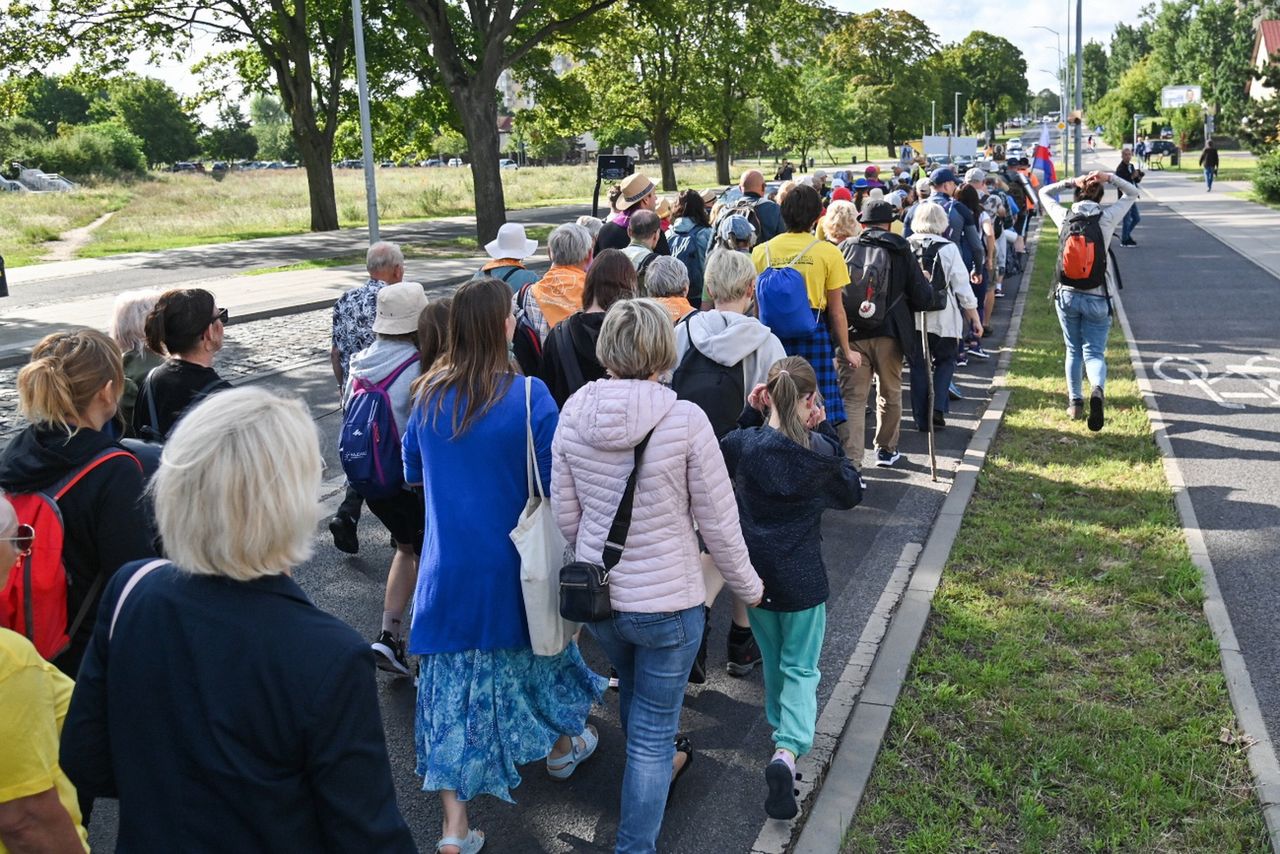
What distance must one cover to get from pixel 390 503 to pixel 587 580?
5.92 ft

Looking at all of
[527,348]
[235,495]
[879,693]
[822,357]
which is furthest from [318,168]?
[235,495]

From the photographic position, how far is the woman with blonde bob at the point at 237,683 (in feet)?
6.63

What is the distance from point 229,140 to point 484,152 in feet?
293

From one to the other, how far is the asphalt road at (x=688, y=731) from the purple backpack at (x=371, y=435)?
1.06 meters

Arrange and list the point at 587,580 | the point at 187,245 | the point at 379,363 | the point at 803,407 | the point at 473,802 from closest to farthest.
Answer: the point at 587,580
the point at 803,407
the point at 473,802
the point at 379,363
the point at 187,245

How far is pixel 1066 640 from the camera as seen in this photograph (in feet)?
Result: 17.4

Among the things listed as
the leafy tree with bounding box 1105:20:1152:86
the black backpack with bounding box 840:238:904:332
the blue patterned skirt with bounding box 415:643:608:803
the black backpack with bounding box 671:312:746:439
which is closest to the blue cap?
the black backpack with bounding box 840:238:904:332

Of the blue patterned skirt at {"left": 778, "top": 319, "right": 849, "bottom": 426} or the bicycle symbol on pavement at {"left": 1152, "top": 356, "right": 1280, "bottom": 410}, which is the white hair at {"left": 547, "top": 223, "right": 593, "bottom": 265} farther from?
the bicycle symbol on pavement at {"left": 1152, "top": 356, "right": 1280, "bottom": 410}

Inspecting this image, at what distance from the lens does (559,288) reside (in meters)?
6.29

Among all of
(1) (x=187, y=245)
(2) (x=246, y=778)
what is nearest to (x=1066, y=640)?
(2) (x=246, y=778)

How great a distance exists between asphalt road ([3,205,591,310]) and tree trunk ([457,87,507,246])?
320cm

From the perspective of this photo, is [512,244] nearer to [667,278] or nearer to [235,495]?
[667,278]

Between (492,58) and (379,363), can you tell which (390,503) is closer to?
(379,363)

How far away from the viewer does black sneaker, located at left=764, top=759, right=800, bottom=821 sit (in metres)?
3.88
